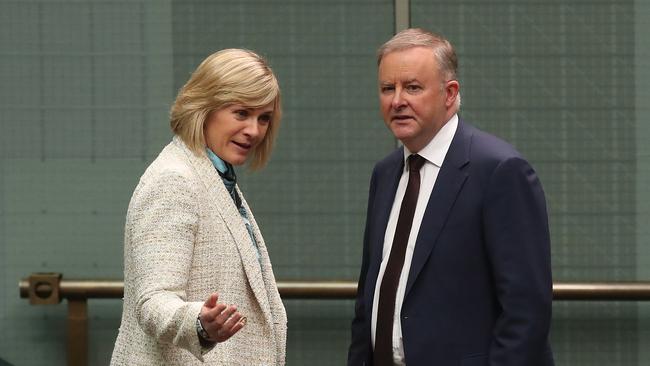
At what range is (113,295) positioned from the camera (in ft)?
17.5

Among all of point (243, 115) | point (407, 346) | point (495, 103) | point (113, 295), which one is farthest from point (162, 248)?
point (495, 103)

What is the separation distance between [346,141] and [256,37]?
0.63 metres

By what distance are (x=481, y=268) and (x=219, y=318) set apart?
2.95 feet

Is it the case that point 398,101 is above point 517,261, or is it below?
above

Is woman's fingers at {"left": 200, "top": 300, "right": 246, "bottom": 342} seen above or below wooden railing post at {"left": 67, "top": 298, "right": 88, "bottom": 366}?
above

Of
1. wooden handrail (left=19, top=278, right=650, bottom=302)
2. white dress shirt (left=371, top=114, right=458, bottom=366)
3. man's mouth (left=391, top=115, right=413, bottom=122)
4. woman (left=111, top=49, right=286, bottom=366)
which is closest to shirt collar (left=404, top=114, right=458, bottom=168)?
white dress shirt (left=371, top=114, right=458, bottom=366)

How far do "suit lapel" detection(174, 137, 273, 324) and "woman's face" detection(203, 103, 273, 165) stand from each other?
71 mm

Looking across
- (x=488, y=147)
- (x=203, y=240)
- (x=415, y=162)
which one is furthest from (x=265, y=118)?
(x=488, y=147)

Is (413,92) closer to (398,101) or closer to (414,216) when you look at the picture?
(398,101)

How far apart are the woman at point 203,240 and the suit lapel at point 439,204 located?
Result: 0.41 meters

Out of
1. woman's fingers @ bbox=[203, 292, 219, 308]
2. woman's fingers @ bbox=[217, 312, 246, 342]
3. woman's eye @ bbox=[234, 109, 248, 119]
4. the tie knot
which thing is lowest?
woman's fingers @ bbox=[217, 312, 246, 342]

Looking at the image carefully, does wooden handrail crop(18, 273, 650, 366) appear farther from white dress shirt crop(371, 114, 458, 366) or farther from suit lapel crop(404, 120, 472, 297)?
suit lapel crop(404, 120, 472, 297)

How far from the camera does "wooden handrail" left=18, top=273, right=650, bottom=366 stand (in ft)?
17.5

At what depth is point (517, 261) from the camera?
10.5 ft
